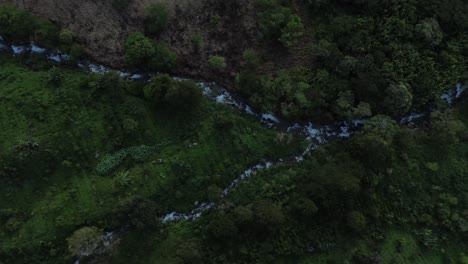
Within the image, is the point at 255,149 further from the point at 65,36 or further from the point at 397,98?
the point at 65,36

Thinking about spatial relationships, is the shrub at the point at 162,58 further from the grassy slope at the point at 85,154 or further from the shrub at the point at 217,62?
the grassy slope at the point at 85,154

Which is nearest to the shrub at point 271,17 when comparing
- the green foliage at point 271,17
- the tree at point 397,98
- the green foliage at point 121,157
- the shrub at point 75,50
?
the green foliage at point 271,17

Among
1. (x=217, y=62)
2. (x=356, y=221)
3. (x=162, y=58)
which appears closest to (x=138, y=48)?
(x=162, y=58)

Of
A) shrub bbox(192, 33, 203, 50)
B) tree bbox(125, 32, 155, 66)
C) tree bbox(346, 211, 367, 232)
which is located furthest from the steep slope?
tree bbox(346, 211, 367, 232)

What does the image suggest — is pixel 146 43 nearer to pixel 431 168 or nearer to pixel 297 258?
pixel 297 258

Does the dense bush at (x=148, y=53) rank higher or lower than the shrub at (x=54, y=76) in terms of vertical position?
higher

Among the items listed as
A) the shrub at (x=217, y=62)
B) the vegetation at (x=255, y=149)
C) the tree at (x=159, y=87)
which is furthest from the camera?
the shrub at (x=217, y=62)

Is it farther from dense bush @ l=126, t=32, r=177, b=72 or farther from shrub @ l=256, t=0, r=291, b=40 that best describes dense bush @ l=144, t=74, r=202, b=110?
shrub @ l=256, t=0, r=291, b=40

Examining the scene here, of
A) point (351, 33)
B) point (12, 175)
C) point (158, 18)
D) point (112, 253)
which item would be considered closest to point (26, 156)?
point (12, 175)
